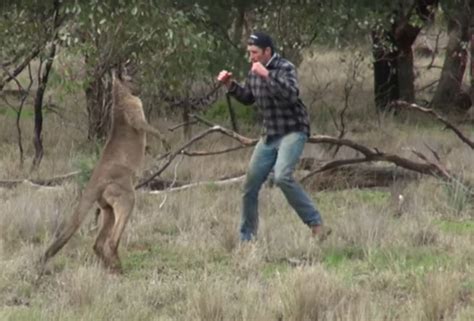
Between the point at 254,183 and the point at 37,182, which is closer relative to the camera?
the point at 254,183

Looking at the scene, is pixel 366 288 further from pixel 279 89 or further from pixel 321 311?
pixel 279 89

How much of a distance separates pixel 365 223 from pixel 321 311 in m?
2.83

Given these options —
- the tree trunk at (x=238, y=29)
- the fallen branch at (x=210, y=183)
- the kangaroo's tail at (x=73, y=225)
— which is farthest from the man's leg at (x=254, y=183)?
the tree trunk at (x=238, y=29)

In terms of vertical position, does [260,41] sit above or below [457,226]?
above

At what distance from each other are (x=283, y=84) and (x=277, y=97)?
6.9 inches

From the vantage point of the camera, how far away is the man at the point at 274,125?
8.55m

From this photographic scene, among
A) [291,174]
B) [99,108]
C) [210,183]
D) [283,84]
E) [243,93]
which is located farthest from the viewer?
[99,108]

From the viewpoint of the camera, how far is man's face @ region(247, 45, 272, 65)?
8.56 metres

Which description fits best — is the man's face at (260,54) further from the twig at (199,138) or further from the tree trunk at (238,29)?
the tree trunk at (238,29)

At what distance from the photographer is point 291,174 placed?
28.6 feet

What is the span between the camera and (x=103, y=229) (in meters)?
8.36

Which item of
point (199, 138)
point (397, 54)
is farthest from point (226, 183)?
point (397, 54)

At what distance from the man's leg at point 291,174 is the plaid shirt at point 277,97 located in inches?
4.0

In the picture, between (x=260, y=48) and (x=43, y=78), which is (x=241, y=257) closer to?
(x=260, y=48)
